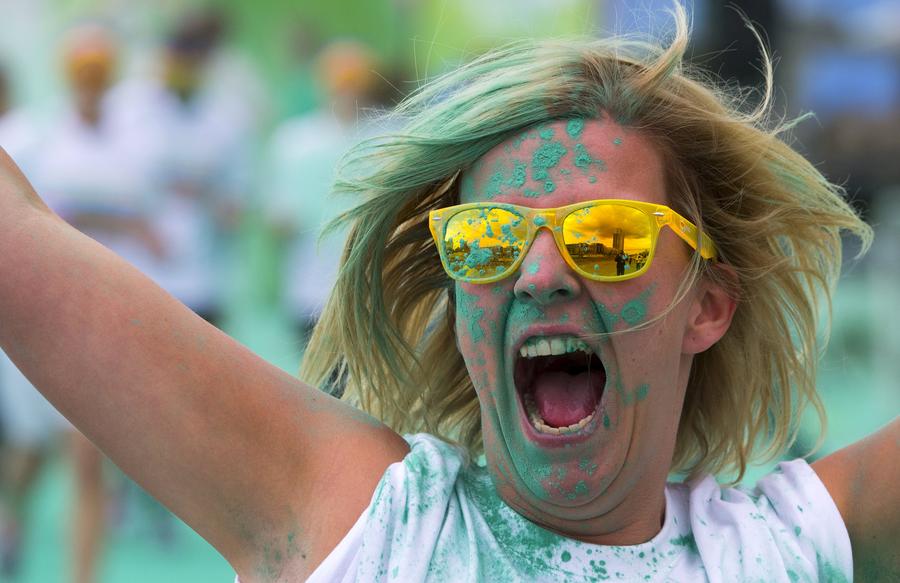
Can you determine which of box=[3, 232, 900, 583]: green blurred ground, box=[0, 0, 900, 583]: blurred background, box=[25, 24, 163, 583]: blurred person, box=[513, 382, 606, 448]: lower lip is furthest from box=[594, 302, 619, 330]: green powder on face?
box=[25, 24, 163, 583]: blurred person

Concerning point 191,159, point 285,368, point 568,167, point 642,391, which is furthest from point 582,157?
point 285,368

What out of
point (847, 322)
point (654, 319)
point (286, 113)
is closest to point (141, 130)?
point (654, 319)

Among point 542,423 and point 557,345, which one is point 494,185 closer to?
point 557,345

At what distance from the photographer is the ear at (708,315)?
2.03 metres

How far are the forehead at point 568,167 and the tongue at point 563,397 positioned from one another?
0.29m

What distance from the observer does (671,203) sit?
201 cm

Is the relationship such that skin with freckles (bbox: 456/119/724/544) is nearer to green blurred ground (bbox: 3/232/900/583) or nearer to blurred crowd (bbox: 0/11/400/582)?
green blurred ground (bbox: 3/232/900/583)

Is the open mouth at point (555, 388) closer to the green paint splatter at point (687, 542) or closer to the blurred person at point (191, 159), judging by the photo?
the green paint splatter at point (687, 542)

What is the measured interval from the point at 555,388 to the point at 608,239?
283 millimetres

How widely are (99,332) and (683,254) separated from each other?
88 cm

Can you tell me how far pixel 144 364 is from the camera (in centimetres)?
178

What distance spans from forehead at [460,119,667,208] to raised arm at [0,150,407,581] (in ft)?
1.44

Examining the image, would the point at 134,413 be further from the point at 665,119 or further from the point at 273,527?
the point at 665,119

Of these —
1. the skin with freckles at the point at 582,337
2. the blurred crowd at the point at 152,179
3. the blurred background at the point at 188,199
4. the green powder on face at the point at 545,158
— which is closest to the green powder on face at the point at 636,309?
the skin with freckles at the point at 582,337
